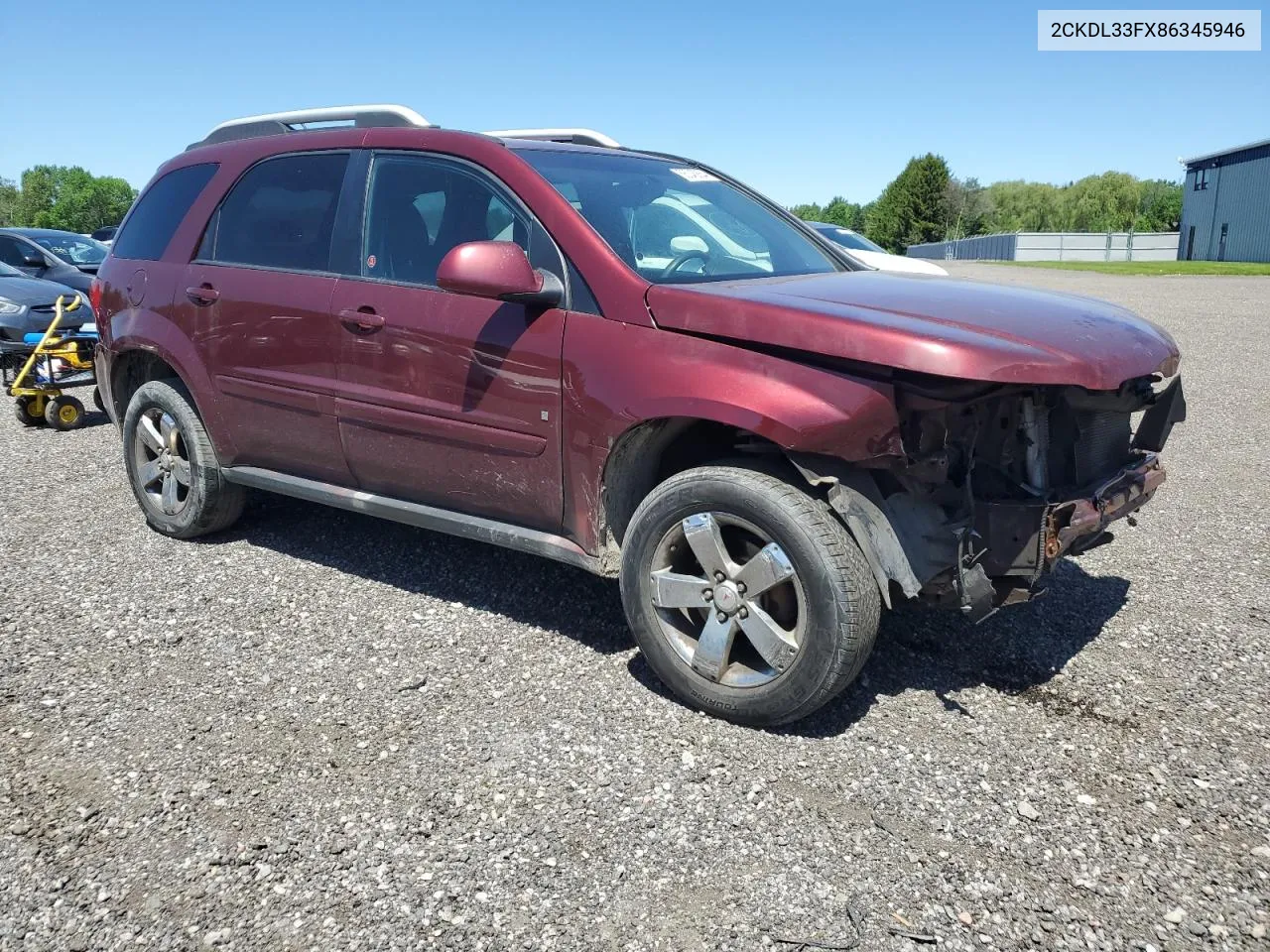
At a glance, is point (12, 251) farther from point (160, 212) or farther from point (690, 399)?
point (690, 399)

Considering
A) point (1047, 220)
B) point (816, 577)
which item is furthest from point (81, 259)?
point (1047, 220)

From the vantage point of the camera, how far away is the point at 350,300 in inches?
163

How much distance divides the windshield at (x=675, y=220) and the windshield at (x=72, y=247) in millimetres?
13402

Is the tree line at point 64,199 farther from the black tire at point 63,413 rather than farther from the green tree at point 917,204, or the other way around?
the black tire at point 63,413

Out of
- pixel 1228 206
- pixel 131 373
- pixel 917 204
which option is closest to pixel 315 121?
pixel 131 373

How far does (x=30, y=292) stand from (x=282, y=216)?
803cm

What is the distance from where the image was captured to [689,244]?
13.0ft

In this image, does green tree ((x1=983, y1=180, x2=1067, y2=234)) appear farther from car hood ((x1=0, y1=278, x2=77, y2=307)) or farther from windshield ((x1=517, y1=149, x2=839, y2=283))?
windshield ((x1=517, y1=149, x2=839, y2=283))

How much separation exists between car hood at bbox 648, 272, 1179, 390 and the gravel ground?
4.00 feet

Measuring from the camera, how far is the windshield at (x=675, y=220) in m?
3.75

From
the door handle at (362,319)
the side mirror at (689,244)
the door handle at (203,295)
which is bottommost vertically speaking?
the door handle at (362,319)

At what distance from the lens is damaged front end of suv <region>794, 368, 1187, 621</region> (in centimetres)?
310

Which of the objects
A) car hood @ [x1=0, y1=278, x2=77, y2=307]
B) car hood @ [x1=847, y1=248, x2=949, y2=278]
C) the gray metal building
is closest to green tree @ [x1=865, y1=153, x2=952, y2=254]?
the gray metal building

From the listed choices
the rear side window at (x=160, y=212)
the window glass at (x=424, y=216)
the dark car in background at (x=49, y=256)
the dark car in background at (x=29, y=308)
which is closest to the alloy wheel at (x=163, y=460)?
the rear side window at (x=160, y=212)
